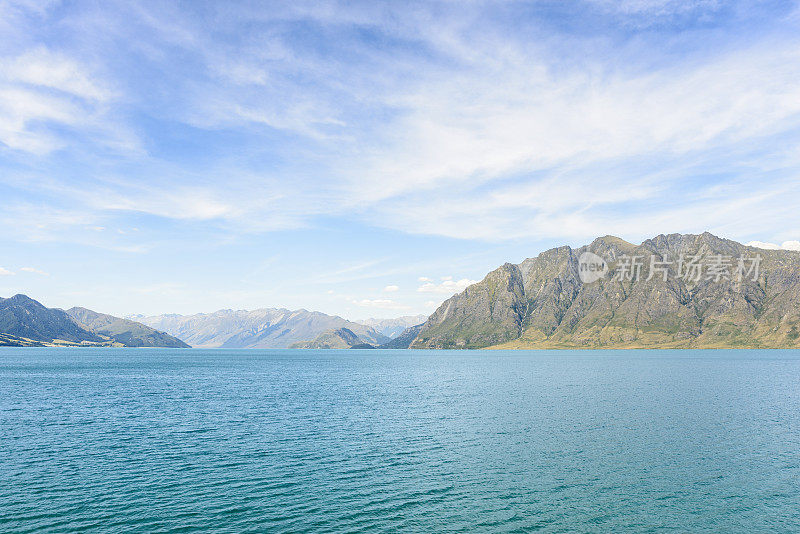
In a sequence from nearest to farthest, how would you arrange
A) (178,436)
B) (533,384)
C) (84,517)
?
1. (84,517)
2. (178,436)
3. (533,384)

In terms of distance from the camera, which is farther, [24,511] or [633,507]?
[633,507]

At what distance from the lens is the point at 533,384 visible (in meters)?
169

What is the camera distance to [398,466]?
6119 centimetres

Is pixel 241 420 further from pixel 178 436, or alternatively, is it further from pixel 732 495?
pixel 732 495

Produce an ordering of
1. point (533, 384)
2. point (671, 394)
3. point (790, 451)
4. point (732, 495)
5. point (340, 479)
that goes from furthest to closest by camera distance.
A: point (533, 384), point (671, 394), point (790, 451), point (340, 479), point (732, 495)

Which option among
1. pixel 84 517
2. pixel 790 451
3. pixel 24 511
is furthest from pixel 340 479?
pixel 790 451

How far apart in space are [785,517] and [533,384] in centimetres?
12587

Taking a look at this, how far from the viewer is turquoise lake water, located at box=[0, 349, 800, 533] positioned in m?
44.4

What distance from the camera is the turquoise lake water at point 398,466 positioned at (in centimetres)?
4441

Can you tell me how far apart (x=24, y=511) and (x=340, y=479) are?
31000 mm

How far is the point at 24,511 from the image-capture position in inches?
1756

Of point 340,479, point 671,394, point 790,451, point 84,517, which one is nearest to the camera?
point 84,517

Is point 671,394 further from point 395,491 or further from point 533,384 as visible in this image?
point 395,491

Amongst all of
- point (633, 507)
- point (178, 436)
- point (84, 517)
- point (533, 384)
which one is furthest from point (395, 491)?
point (533, 384)
